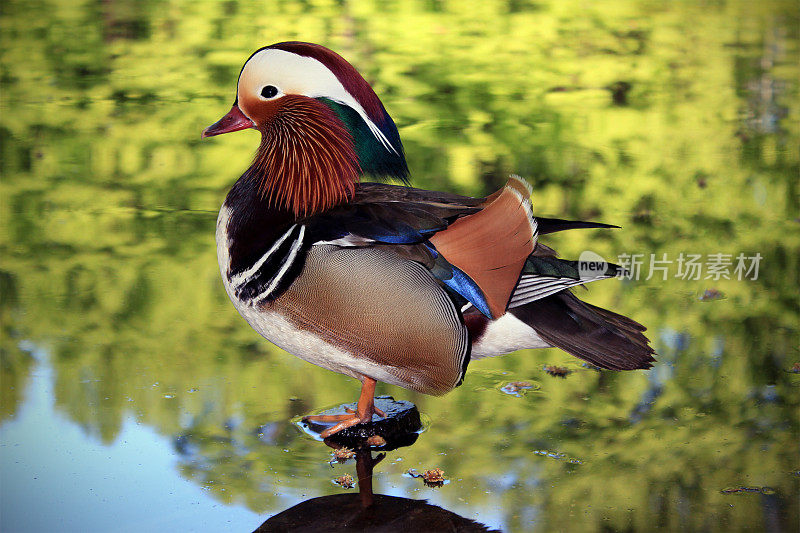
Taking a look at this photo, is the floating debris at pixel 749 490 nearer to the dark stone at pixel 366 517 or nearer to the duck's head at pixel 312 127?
the dark stone at pixel 366 517

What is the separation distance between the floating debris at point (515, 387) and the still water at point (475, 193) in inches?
→ 0.5

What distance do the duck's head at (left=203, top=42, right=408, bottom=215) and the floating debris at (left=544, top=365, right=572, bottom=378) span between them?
31.9 inches

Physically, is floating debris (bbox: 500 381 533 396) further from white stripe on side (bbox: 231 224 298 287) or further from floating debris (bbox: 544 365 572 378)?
white stripe on side (bbox: 231 224 298 287)

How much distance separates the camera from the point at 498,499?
7.36 feet

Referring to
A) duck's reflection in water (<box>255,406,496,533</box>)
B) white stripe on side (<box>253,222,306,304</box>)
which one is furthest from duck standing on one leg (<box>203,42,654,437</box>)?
duck's reflection in water (<box>255,406,496,533</box>)

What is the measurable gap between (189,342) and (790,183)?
2.87 m

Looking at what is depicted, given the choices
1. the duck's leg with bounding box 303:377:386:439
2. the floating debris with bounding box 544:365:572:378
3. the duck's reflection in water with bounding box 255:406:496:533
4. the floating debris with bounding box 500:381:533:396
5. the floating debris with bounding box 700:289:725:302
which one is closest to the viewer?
the duck's reflection in water with bounding box 255:406:496:533

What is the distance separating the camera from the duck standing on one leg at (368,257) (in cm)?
232

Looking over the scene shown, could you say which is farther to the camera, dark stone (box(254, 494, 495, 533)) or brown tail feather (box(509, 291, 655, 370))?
brown tail feather (box(509, 291, 655, 370))

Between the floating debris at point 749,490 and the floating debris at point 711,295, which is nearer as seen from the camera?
the floating debris at point 749,490

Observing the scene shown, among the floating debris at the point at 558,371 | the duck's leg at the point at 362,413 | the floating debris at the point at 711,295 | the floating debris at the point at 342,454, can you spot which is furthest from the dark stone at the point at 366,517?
the floating debris at the point at 711,295

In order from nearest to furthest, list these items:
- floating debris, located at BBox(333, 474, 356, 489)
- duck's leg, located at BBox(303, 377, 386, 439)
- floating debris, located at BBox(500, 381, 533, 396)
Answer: floating debris, located at BBox(333, 474, 356, 489) → duck's leg, located at BBox(303, 377, 386, 439) → floating debris, located at BBox(500, 381, 533, 396)

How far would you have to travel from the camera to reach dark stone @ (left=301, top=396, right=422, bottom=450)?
2.50 m

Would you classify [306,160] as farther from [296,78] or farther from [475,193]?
[475,193]
